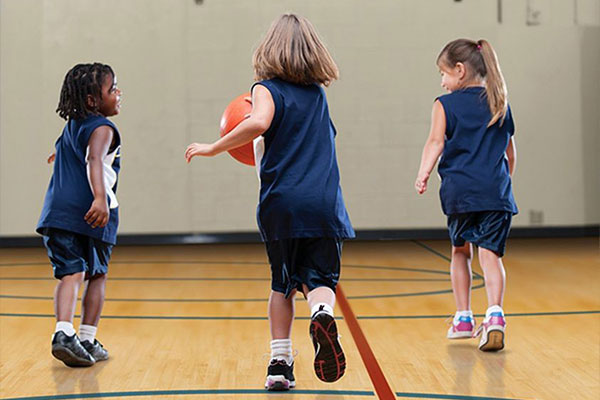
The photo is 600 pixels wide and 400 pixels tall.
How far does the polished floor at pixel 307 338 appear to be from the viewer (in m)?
2.35

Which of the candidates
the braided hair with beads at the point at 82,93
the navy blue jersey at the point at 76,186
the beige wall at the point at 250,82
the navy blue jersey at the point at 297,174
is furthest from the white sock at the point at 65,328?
the beige wall at the point at 250,82

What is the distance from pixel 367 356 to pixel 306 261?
2.02 ft

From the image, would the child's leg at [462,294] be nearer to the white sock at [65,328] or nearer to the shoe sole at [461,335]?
the shoe sole at [461,335]

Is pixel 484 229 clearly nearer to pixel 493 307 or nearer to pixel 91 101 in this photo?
pixel 493 307

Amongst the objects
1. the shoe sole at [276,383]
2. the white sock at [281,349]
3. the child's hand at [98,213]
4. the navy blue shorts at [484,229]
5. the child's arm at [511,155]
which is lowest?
the shoe sole at [276,383]

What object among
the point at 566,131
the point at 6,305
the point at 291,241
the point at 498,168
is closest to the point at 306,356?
the point at 291,241

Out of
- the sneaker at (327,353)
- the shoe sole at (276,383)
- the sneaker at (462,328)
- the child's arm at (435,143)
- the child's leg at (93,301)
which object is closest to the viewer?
the sneaker at (327,353)

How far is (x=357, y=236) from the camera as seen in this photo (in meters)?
7.63

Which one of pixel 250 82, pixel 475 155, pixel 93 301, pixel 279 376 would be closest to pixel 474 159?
pixel 475 155

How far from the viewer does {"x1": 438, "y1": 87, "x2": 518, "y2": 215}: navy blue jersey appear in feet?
9.70

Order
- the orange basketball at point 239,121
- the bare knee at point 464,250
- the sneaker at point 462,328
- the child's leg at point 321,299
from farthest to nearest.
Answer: the bare knee at point 464,250 < the sneaker at point 462,328 < the orange basketball at point 239,121 < the child's leg at point 321,299

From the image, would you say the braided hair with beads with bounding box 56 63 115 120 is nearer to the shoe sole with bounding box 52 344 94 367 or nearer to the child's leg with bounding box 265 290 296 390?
the shoe sole with bounding box 52 344 94 367

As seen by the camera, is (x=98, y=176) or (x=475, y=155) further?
(x=475, y=155)

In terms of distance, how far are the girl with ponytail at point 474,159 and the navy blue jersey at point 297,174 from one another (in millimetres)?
726
